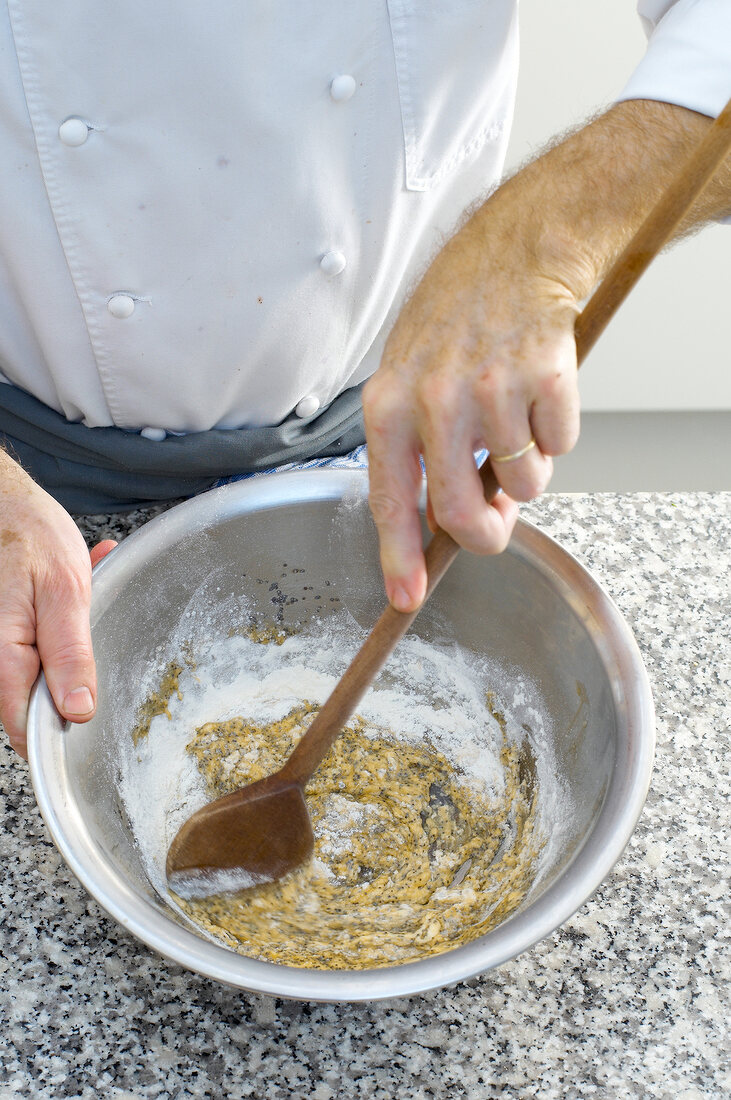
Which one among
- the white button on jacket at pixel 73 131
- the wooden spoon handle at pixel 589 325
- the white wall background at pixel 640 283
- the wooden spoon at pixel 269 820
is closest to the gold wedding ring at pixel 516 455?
the wooden spoon handle at pixel 589 325

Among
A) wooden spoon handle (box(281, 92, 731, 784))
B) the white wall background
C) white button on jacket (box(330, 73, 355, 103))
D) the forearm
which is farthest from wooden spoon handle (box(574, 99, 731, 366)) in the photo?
the white wall background

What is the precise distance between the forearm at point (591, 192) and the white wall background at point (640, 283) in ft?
2.75

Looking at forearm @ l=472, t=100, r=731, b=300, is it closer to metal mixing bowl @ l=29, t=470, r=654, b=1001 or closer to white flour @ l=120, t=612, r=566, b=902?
metal mixing bowl @ l=29, t=470, r=654, b=1001

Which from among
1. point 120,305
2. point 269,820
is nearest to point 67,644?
point 269,820

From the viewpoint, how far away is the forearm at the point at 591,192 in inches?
23.8

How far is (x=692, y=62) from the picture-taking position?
676mm

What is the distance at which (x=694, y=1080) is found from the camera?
0.60m

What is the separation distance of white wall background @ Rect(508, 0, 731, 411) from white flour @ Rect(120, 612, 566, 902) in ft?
3.03

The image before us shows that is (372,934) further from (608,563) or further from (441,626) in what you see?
(608,563)

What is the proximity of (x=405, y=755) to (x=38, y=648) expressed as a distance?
1.11ft

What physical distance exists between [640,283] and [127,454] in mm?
1346

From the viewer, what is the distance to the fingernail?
2.10ft

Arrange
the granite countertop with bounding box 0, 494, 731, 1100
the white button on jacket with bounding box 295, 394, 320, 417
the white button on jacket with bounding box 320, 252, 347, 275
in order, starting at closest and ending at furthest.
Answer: the granite countertop with bounding box 0, 494, 731, 1100 < the white button on jacket with bounding box 320, 252, 347, 275 < the white button on jacket with bounding box 295, 394, 320, 417

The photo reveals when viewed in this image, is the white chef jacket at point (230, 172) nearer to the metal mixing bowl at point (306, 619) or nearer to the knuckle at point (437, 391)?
the metal mixing bowl at point (306, 619)
